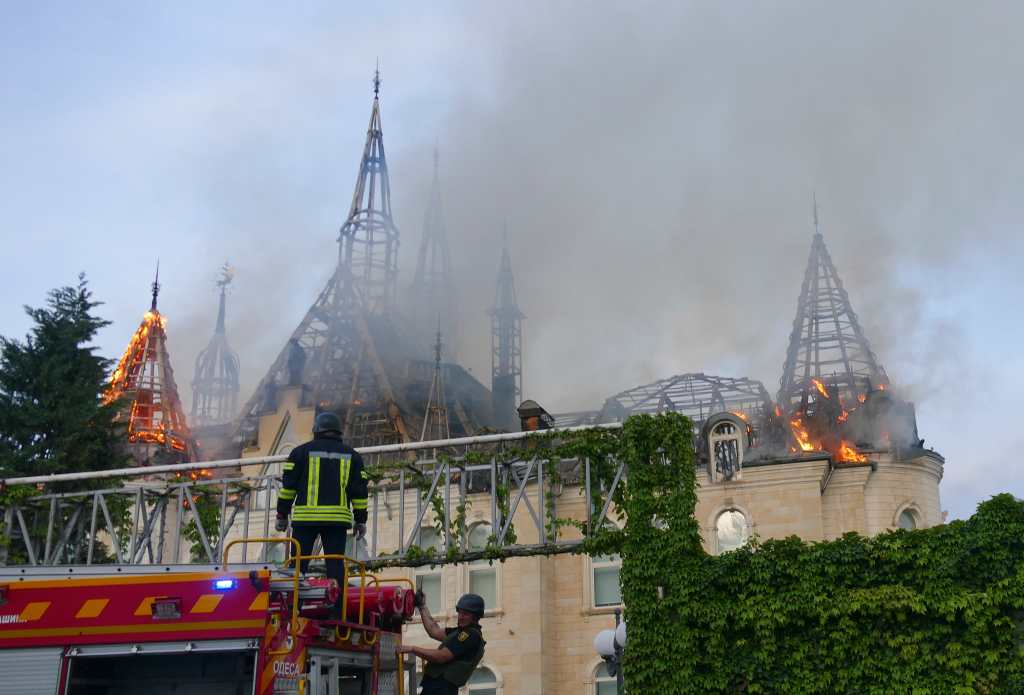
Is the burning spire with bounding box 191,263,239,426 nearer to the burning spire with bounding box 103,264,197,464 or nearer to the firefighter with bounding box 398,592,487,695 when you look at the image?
the burning spire with bounding box 103,264,197,464

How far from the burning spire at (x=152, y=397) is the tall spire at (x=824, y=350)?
95.6 feet

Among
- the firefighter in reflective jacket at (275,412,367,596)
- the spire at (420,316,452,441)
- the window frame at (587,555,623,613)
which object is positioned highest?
the spire at (420,316,452,441)

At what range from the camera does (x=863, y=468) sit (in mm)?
34281

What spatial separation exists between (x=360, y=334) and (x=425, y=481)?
2926 centimetres

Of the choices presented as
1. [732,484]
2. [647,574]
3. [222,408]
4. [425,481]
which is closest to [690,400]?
[732,484]

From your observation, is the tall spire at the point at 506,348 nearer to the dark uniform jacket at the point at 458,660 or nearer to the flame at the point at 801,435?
the flame at the point at 801,435

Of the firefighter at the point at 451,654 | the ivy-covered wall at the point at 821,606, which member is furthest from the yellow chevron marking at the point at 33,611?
the ivy-covered wall at the point at 821,606

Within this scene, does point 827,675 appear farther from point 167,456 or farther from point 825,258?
point 167,456

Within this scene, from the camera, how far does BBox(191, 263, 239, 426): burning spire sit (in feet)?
271

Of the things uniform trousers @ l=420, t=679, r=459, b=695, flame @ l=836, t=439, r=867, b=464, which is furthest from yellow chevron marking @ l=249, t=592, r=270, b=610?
flame @ l=836, t=439, r=867, b=464

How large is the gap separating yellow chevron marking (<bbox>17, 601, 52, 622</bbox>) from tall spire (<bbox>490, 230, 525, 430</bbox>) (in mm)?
47931

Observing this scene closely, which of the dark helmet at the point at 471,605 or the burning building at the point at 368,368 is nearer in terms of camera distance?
the dark helmet at the point at 471,605

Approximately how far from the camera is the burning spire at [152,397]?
51.8m

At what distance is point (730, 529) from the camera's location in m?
34.2
